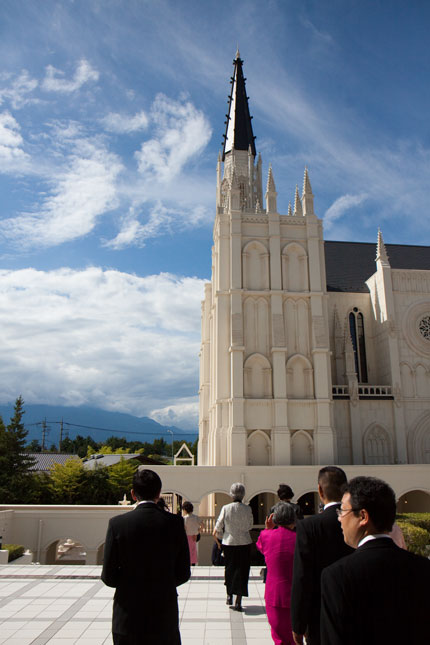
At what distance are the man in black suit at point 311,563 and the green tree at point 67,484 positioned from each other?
33.8m

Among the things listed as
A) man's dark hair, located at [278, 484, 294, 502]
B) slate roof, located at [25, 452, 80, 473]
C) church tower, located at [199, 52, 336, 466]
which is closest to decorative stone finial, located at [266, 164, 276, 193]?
church tower, located at [199, 52, 336, 466]

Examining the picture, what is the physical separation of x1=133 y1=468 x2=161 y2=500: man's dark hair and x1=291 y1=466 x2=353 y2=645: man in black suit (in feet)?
4.19

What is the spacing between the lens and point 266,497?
29.2 metres

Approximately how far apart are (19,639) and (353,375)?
26.0 m

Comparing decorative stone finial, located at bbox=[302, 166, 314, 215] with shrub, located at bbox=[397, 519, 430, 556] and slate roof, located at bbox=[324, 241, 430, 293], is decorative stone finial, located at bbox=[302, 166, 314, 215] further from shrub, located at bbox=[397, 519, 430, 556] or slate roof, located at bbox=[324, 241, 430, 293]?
shrub, located at bbox=[397, 519, 430, 556]

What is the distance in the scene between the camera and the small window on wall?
32812 millimetres

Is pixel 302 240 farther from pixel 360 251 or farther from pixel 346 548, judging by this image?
pixel 346 548

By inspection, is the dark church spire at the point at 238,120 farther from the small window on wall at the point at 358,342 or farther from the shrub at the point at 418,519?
the shrub at the point at 418,519

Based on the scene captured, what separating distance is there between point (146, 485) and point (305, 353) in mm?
26001

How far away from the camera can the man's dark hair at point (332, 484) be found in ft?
15.0

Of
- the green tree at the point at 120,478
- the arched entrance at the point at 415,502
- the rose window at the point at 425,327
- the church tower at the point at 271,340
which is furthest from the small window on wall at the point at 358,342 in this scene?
the green tree at the point at 120,478

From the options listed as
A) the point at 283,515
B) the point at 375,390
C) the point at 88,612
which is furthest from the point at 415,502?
the point at 283,515

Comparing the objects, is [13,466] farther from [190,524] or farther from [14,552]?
[190,524]

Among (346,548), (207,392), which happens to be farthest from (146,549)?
(207,392)
